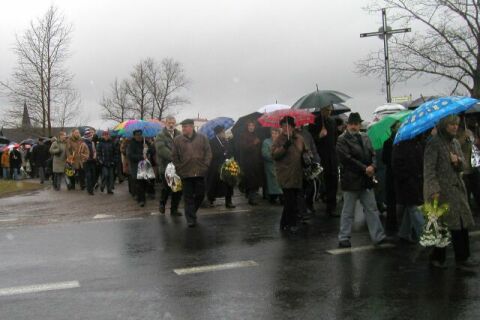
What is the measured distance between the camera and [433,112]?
563 centimetres

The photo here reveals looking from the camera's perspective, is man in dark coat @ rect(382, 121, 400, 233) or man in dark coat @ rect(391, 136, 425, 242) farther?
man in dark coat @ rect(382, 121, 400, 233)

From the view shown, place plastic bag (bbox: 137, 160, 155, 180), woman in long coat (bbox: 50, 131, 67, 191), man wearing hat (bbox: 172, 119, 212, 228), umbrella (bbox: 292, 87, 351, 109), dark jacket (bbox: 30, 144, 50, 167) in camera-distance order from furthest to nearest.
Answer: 1. dark jacket (bbox: 30, 144, 50, 167)
2. woman in long coat (bbox: 50, 131, 67, 191)
3. plastic bag (bbox: 137, 160, 155, 180)
4. umbrella (bbox: 292, 87, 351, 109)
5. man wearing hat (bbox: 172, 119, 212, 228)

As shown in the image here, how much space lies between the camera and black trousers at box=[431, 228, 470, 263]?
5.98 meters

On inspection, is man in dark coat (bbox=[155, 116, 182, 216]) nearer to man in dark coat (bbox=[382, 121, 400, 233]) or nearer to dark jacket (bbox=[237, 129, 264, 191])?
dark jacket (bbox=[237, 129, 264, 191])

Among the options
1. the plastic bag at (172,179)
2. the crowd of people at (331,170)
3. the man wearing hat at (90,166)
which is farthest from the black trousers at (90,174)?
the plastic bag at (172,179)

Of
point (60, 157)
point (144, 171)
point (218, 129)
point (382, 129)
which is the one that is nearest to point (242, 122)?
point (218, 129)

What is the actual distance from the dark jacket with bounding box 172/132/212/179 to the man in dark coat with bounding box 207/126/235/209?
233 cm

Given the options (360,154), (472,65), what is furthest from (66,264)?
(472,65)

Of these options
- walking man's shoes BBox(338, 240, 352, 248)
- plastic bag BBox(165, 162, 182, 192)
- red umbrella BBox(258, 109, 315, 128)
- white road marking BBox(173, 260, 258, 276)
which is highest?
red umbrella BBox(258, 109, 315, 128)

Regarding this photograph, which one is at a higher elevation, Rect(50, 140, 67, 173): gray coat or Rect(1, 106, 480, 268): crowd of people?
Rect(50, 140, 67, 173): gray coat

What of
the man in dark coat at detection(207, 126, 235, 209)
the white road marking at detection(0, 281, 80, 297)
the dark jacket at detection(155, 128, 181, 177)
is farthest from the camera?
the man in dark coat at detection(207, 126, 235, 209)

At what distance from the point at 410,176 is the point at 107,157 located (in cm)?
946

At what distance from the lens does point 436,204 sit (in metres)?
5.80

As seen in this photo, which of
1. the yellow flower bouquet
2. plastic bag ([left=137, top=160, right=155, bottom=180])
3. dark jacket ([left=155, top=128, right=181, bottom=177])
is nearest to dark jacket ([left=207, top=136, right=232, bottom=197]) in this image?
the yellow flower bouquet
